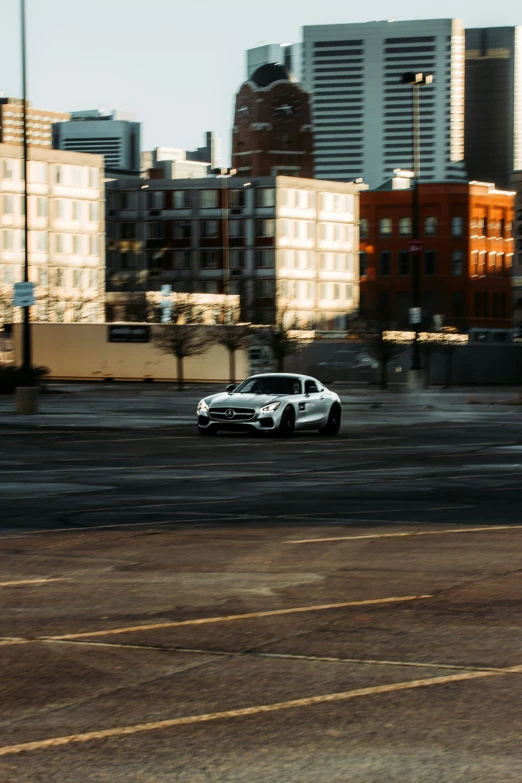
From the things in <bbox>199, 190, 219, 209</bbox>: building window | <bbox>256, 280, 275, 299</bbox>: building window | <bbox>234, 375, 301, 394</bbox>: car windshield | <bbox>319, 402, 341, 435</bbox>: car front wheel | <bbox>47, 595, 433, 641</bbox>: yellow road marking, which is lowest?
<bbox>319, 402, 341, 435</bbox>: car front wheel

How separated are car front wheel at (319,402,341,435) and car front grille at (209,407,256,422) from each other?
2.20 metres

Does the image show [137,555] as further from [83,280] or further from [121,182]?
[121,182]

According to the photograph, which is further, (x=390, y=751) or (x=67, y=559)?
(x=67, y=559)

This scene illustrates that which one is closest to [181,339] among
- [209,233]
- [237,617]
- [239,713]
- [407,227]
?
[209,233]

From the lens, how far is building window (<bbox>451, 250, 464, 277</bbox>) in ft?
443

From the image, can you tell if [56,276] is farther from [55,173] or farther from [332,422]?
[332,422]

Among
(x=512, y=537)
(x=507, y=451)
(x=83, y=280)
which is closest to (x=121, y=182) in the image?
(x=83, y=280)

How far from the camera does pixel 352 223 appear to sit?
5197 inches

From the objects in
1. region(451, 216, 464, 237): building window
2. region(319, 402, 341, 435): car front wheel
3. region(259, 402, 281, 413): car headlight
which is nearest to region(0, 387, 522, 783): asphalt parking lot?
region(259, 402, 281, 413): car headlight

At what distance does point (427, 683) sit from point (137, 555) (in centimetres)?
468

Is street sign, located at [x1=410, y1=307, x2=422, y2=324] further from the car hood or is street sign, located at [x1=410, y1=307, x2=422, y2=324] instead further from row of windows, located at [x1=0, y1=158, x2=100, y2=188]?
row of windows, located at [x1=0, y1=158, x2=100, y2=188]

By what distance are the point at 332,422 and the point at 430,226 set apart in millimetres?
108975

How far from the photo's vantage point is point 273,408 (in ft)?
88.9

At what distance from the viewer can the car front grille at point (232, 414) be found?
27109 millimetres
